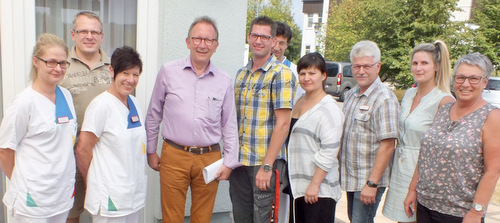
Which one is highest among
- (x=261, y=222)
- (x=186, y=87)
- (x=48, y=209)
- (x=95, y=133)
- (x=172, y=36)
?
(x=172, y=36)

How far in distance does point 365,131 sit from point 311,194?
1.95 ft

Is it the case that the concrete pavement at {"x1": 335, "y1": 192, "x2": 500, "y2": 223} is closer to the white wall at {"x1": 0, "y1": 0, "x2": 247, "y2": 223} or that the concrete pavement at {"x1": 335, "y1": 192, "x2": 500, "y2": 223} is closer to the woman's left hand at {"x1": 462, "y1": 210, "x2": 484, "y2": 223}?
the white wall at {"x1": 0, "y1": 0, "x2": 247, "y2": 223}

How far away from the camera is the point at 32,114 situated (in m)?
2.06

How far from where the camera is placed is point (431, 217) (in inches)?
91.7

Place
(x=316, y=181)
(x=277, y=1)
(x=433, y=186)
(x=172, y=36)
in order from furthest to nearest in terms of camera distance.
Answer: (x=277, y=1)
(x=172, y=36)
(x=316, y=181)
(x=433, y=186)

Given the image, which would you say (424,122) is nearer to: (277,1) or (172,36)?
(172,36)

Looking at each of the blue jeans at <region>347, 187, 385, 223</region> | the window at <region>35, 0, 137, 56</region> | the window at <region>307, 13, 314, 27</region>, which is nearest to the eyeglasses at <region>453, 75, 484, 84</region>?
the blue jeans at <region>347, 187, 385, 223</region>

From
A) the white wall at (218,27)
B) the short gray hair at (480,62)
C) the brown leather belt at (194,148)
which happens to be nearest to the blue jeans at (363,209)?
the short gray hair at (480,62)

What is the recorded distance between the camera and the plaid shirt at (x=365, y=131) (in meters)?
2.52

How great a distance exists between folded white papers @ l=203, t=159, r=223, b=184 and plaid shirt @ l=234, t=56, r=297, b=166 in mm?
197

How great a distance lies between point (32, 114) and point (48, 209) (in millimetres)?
569

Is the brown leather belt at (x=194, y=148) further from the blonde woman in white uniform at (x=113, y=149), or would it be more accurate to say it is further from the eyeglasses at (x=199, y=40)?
the eyeglasses at (x=199, y=40)

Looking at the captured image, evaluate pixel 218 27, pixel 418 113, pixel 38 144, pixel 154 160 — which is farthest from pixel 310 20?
pixel 38 144

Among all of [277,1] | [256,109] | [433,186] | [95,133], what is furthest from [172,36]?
[277,1]
